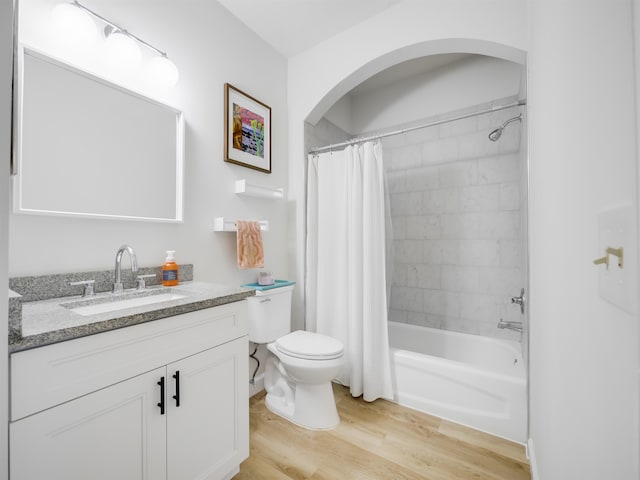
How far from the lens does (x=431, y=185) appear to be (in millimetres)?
2680

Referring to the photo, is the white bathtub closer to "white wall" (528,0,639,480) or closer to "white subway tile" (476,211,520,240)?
"white wall" (528,0,639,480)

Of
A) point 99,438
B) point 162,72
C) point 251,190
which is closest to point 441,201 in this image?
point 251,190

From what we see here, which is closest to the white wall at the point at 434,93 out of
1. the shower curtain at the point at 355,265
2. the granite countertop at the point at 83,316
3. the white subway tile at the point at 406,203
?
the white subway tile at the point at 406,203

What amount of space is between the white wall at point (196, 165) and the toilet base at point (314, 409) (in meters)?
0.84

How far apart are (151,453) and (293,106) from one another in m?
2.40

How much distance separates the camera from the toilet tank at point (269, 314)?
1.86 meters

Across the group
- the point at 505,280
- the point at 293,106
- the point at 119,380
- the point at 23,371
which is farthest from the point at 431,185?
the point at 23,371

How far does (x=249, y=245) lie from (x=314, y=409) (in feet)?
3.53

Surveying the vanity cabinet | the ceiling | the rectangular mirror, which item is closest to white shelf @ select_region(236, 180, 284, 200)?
the rectangular mirror

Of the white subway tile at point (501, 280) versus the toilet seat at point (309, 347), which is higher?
the white subway tile at point (501, 280)

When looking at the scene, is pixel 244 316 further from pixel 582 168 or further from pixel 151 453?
pixel 582 168

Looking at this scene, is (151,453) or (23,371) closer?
(23,371)

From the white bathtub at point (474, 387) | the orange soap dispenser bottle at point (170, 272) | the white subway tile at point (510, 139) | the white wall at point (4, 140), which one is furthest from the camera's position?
the white subway tile at point (510, 139)

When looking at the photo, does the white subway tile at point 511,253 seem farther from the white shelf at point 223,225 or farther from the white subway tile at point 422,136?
the white shelf at point 223,225
